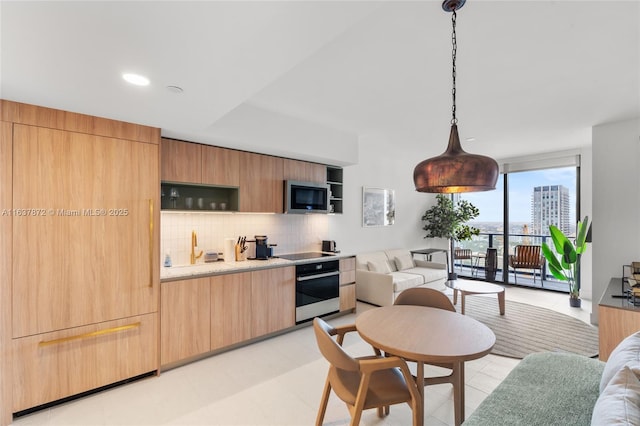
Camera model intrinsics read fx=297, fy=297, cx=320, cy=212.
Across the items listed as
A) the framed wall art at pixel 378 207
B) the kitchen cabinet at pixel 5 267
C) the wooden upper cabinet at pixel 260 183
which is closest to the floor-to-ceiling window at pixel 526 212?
the framed wall art at pixel 378 207

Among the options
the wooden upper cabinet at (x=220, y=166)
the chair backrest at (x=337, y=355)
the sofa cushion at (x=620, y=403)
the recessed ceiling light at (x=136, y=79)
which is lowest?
the chair backrest at (x=337, y=355)

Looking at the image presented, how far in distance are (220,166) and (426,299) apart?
8.42 ft

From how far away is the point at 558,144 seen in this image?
5.09m

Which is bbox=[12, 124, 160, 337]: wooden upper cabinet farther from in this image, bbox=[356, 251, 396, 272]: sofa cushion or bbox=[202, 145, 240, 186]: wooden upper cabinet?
bbox=[356, 251, 396, 272]: sofa cushion

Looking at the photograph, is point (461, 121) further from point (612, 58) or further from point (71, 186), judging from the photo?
point (71, 186)

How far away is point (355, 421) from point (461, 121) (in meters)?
3.52

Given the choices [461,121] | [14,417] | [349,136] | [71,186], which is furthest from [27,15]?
[461,121]

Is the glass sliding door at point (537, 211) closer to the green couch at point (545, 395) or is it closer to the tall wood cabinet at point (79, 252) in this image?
the green couch at point (545, 395)

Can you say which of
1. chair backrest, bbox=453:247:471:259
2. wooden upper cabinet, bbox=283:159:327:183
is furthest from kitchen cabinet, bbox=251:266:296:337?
chair backrest, bbox=453:247:471:259

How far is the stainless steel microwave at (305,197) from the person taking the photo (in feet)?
12.9

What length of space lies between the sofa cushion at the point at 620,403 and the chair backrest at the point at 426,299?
1.28 metres

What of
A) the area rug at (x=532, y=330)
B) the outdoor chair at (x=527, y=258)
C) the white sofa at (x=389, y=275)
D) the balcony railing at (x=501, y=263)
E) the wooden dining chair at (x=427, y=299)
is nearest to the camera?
the wooden dining chair at (x=427, y=299)

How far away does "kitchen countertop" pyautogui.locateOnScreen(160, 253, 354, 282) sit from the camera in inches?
113

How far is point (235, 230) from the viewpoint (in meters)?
3.82
